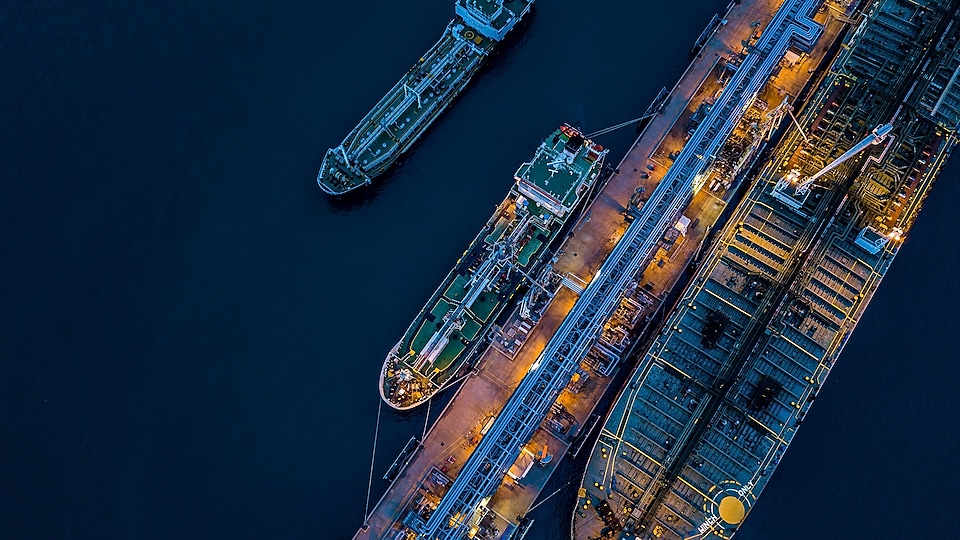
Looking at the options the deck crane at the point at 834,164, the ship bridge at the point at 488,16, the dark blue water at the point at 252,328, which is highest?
the deck crane at the point at 834,164

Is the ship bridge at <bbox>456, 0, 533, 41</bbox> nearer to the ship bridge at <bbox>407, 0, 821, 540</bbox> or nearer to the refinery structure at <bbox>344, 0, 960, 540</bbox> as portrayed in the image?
the refinery structure at <bbox>344, 0, 960, 540</bbox>

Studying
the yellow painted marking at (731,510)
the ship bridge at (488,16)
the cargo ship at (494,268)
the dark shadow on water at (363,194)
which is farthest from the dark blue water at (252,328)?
the ship bridge at (488,16)

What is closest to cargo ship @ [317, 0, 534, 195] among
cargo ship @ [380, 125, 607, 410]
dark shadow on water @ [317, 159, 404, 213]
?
dark shadow on water @ [317, 159, 404, 213]

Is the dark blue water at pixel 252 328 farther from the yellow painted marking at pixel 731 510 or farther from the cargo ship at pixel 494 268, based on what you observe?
the yellow painted marking at pixel 731 510

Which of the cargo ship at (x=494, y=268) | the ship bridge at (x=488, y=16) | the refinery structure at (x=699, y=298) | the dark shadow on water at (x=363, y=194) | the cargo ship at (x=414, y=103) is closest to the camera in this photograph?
the refinery structure at (x=699, y=298)

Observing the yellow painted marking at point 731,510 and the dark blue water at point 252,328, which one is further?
the dark blue water at point 252,328

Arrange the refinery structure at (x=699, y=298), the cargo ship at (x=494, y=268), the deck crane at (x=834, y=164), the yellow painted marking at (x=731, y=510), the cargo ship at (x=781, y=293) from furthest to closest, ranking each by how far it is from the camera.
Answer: the deck crane at (x=834, y=164)
the cargo ship at (x=494, y=268)
the refinery structure at (x=699, y=298)
the cargo ship at (x=781, y=293)
the yellow painted marking at (x=731, y=510)

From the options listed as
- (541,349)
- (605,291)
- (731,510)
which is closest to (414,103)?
(605,291)

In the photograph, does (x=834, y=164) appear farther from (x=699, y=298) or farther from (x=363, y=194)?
(x=363, y=194)
